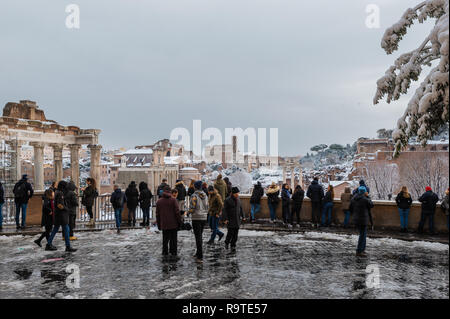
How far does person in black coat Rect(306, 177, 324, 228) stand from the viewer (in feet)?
44.8

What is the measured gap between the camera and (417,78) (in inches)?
262

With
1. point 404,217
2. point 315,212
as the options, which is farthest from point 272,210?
point 404,217

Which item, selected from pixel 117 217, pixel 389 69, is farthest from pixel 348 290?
pixel 117 217

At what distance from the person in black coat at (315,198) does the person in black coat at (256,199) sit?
80.1 inches

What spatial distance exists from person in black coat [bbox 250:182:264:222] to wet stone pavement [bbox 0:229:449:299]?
355cm

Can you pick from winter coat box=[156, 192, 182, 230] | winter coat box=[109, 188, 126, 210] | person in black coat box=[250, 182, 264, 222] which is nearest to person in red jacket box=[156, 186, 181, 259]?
winter coat box=[156, 192, 182, 230]

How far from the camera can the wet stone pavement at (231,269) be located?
6344mm

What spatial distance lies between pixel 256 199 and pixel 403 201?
214 inches

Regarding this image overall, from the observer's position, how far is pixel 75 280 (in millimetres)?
7078

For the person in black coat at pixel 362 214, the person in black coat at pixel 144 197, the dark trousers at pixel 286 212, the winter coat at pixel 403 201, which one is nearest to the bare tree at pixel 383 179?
the dark trousers at pixel 286 212

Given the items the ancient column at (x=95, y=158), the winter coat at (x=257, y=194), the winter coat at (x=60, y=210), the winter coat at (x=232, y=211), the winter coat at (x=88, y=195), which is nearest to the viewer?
the winter coat at (x=60, y=210)

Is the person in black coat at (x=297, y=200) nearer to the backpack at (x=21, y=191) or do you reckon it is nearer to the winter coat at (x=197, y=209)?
the winter coat at (x=197, y=209)

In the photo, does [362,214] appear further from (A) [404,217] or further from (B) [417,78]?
(A) [404,217]

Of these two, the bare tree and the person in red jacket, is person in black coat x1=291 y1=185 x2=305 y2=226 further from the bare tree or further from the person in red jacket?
the bare tree
